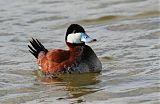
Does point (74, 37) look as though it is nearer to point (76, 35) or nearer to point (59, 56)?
point (76, 35)

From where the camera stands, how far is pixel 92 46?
1127 cm

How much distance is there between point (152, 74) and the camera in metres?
8.70

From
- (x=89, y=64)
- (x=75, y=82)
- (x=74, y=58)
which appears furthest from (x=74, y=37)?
(x=75, y=82)

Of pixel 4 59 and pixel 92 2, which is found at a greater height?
pixel 92 2

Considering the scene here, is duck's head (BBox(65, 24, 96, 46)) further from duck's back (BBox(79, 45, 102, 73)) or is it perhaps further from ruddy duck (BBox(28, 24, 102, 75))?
duck's back (BBox(79, 45, 102, 73))

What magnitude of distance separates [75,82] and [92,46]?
7.88ft

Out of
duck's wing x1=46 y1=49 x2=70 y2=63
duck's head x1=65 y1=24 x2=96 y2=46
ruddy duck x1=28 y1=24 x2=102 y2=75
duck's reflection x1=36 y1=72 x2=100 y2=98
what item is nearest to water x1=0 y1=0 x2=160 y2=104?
duck's reflection x1=36 y1=72 x2=100 y2=98

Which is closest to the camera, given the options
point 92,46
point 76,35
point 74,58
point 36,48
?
point 74,58

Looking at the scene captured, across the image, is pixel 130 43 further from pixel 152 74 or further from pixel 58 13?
pixel 58 13

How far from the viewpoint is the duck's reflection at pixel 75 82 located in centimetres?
823

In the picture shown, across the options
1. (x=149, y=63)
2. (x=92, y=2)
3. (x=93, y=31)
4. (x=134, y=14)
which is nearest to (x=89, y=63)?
(x=149, y=63)

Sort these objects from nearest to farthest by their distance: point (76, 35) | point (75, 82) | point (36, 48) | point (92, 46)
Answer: point (75, 82) → point (76, 35) → point (36, 48) → point (92, 46)

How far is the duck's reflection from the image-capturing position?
823cm

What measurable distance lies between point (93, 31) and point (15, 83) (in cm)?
387
